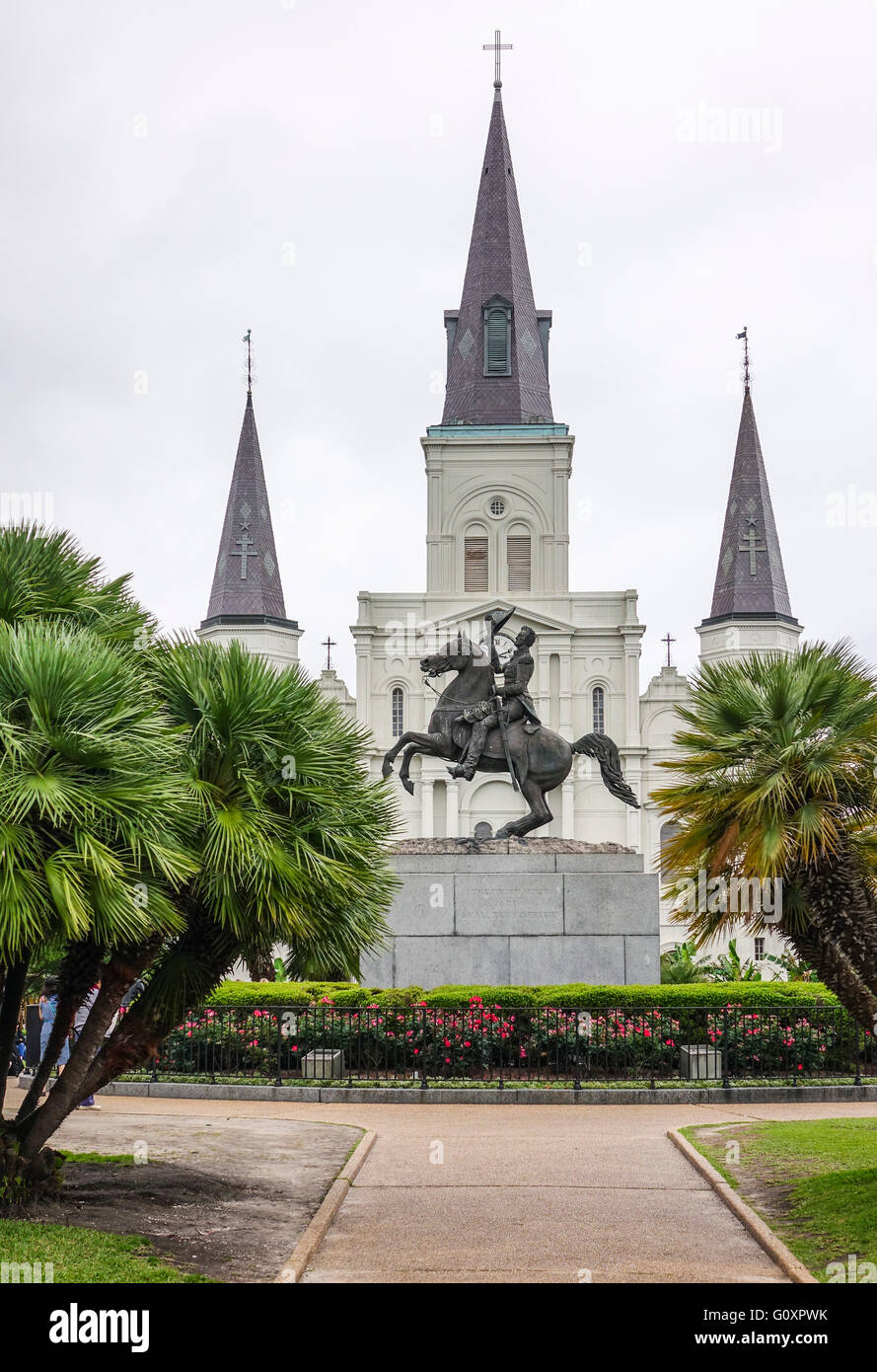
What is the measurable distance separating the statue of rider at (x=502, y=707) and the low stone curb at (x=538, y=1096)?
5.00 metres

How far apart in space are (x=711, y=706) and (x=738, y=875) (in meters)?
1.25

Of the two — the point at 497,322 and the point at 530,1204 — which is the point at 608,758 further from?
the point at 497,322

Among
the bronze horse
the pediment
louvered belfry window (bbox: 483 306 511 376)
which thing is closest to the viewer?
the bronze horse

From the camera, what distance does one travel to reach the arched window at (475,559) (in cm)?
7581

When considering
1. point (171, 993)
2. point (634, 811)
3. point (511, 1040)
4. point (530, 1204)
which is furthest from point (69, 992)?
point (634, 811)

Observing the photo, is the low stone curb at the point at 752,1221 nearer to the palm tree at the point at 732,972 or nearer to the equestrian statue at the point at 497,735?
the equestrian statue at the point at 497,735

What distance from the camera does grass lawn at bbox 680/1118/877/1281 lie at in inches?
354

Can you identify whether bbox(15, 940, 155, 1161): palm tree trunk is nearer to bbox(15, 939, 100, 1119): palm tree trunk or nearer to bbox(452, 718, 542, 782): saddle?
bbox(15, 939, 100, 1119): palm tree trunk

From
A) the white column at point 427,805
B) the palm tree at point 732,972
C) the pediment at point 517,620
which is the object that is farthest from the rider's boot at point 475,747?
the pediment at point 517,620

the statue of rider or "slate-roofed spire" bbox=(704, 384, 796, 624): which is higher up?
"slate-roofed spire" bbox=(704, 384, 796, 624)

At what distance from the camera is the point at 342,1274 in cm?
834

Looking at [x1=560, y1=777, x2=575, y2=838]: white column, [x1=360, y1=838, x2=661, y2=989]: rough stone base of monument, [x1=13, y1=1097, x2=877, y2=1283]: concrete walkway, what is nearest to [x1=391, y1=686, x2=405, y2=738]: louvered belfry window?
[x1=560, y1=777, x2=575, y2=838]: white column

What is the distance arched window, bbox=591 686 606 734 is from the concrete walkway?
5675 centimetres

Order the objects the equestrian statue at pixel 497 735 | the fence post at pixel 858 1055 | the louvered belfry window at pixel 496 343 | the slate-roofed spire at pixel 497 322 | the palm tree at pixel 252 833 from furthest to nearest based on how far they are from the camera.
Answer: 1. the louvered belfry window at pixel 496 343
2. the slate-roofed spire at pixel 497 322
3. the equestrian statue at pixel 497 735
4. the fence post at pixel 858 1055
5. the palm tree at pixel 252 833
